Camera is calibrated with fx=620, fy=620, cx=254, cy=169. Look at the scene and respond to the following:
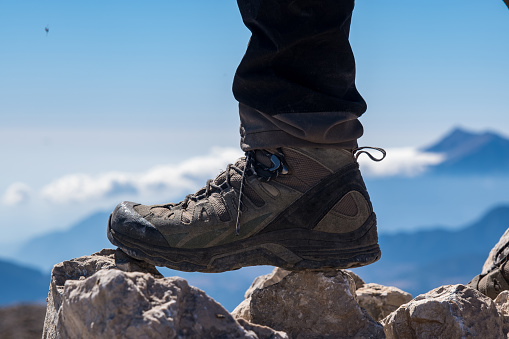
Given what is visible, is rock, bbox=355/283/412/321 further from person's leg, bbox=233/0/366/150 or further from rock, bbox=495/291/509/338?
person's leg, bbox=233/0/366/150

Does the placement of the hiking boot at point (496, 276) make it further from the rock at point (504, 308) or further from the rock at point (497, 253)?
the rock at point (504, 308)

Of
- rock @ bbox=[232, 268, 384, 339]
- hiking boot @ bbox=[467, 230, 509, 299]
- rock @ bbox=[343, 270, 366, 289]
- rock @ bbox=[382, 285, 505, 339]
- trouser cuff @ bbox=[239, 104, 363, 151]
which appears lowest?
rock @ bbox=[382, 285, 505, 339]

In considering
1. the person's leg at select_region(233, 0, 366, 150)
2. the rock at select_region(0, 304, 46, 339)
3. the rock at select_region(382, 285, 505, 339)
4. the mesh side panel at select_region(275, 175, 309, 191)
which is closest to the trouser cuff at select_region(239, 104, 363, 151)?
the person's leg at select_region(233, 0, 366, 150)

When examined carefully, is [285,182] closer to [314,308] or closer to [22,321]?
[314,308]

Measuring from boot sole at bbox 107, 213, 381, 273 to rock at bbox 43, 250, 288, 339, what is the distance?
630mm

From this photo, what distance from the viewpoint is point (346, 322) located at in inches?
98.3

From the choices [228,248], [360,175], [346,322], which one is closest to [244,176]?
[228,248]

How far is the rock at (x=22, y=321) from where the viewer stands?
397cm

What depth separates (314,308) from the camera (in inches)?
99.0

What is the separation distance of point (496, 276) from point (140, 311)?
7.26 feet

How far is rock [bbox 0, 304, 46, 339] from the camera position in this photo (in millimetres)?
3969

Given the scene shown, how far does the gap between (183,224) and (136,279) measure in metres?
0.76

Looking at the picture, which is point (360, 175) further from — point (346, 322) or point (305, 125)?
point (346, 322)

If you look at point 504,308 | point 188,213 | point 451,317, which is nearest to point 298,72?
point 188,213
